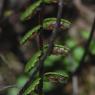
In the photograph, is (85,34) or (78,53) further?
(85,34)

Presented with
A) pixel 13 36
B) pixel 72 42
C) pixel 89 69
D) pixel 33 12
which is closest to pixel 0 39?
pixel 13 36

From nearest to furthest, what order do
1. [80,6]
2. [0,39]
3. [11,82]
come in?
1. [11,82]
2. [0,39]
3. [80,6]

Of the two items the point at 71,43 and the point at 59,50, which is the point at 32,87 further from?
the point at 71,43

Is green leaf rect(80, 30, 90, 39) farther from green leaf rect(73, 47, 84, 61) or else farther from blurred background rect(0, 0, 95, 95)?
green leaf rect(73, 47, 84, 61)

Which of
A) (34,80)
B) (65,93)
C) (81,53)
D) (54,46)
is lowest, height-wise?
(65,93)

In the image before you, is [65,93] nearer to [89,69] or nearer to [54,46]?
[89,69]

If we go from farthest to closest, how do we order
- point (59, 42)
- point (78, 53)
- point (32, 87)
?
point (59, 42)
point (78, 53)
point (32, 87)

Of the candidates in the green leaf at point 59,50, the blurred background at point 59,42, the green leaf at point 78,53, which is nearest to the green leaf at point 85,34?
the blurred background at point 59,42

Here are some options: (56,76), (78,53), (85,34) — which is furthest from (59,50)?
(85,34)
